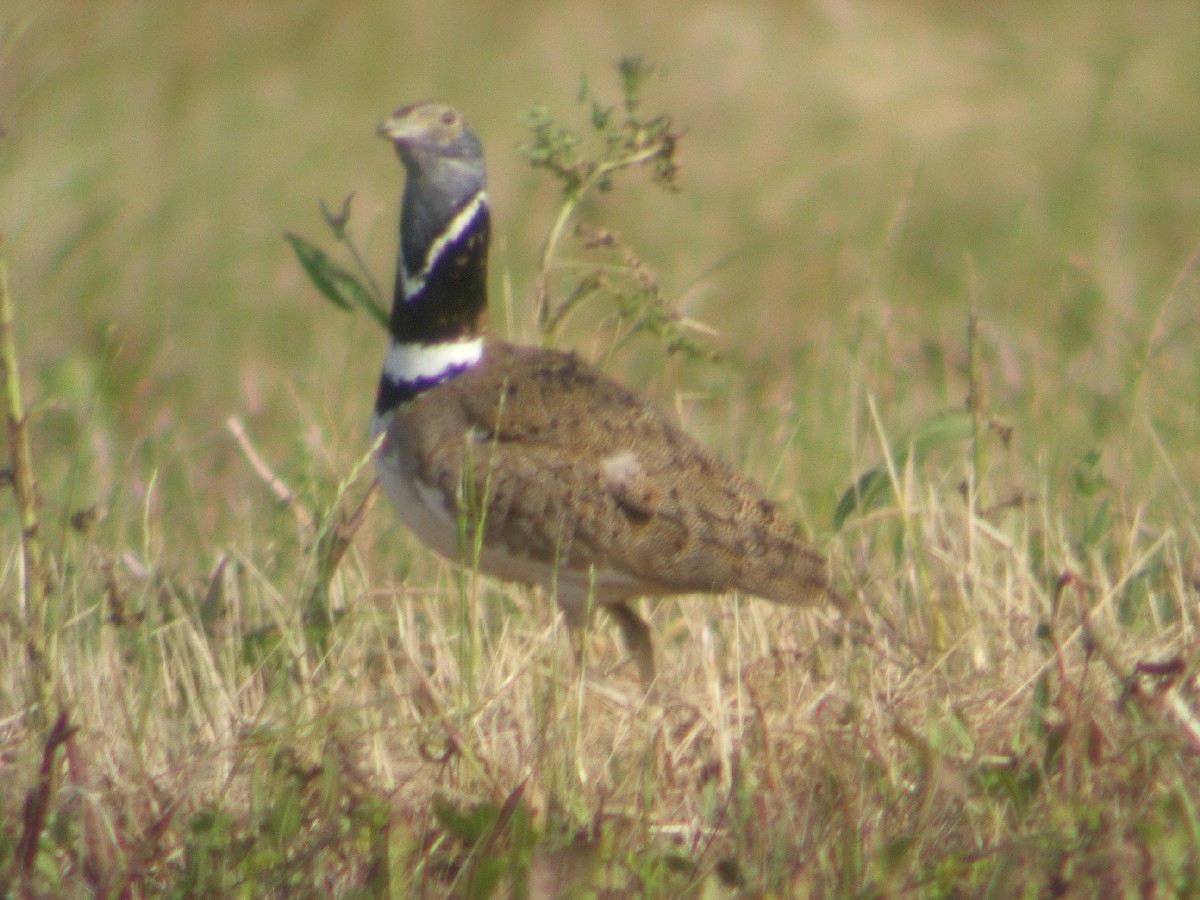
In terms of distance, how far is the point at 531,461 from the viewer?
4062 millimetres

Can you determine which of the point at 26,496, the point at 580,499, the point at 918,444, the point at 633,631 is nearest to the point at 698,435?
the point at 918,444

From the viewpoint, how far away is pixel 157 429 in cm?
628

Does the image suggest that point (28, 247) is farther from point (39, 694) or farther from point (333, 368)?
point (39, 694)

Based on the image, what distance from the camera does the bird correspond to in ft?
13.1

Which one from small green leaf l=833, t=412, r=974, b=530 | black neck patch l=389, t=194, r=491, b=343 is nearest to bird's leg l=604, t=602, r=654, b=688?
small green leaf l=833, t=412, r=974, b=530

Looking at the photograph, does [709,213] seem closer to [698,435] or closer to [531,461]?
[698,435]

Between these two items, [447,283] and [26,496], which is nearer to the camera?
[26,496]

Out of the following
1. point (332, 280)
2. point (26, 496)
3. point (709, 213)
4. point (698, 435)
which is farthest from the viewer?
point (709, 213)

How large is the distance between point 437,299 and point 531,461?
0.53 metres

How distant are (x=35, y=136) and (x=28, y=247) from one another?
2.97 feet

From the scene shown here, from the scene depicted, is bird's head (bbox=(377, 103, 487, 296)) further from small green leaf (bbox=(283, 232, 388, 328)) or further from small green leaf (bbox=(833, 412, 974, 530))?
small green leaf (bbox=(833, 412, 974, 530))

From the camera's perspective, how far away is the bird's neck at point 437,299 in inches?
171

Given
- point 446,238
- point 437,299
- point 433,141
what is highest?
point 433,141

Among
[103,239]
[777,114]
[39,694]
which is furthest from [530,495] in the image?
[777,114]
